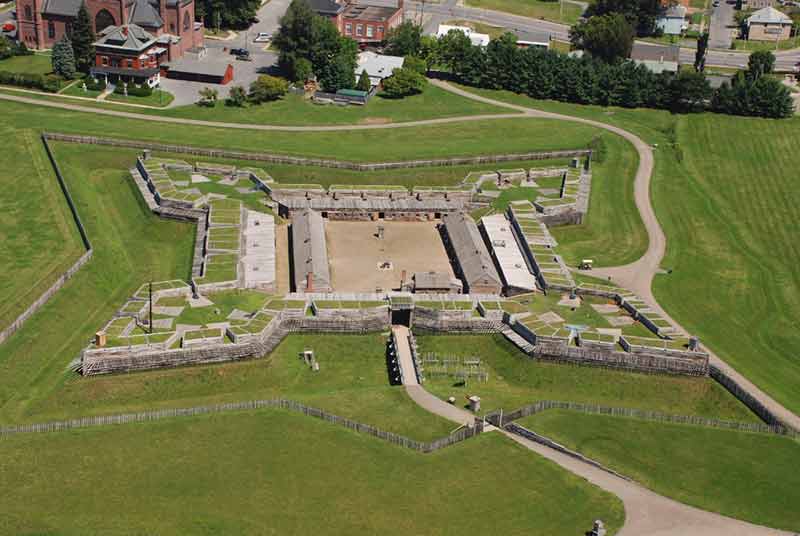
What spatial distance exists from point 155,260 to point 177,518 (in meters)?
43.3

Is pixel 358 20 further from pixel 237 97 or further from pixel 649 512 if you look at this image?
pixel 649 512

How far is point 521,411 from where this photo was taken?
81.1 m

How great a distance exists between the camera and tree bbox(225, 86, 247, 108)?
488 feet

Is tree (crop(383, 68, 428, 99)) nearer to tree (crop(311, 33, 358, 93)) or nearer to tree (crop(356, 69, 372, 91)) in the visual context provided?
tree (crop(356, 69, 372, 91))

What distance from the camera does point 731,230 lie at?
118750mm

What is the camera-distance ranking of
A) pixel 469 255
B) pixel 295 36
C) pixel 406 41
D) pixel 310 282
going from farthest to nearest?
pixel 406 41 → pixel 295 36 → pixel 469 255 → pixel 310 282

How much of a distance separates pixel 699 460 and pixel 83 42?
11433 cm

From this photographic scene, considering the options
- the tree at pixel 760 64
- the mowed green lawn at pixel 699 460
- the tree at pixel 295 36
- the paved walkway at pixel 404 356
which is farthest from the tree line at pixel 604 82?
the mowed green lawn at pixel 699 460

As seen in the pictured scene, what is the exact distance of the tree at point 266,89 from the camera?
150 metres

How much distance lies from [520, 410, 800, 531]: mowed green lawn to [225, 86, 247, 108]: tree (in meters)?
83.2

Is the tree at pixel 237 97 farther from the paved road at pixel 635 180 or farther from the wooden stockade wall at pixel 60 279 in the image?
the wooden stockade wall at pixel 60 279

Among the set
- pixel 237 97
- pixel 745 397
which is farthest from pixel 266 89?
pixel 745 397

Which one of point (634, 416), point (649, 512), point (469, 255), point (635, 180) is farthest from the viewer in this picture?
point (635, 180)

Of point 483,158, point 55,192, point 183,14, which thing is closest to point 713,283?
point 483,158
